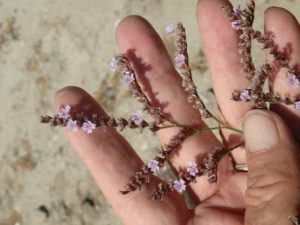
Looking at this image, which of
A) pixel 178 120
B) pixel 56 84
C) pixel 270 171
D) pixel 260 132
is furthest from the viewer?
pixel 56 84

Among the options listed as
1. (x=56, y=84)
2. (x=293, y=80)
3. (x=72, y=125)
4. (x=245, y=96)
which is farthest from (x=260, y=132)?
(x=56, y=84)

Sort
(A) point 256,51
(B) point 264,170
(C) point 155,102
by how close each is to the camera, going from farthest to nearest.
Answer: (A) point 256,51
(C) point 155,102
(B) point 264,170

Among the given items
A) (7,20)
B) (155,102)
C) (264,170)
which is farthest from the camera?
(7,20)

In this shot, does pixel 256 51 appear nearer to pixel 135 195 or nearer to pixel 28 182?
pixel 135 195

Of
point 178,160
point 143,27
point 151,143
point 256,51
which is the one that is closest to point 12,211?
point 151,143

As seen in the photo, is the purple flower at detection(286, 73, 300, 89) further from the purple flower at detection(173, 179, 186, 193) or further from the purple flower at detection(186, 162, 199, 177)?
the purple flower at detection(173, 179, 186, 193)

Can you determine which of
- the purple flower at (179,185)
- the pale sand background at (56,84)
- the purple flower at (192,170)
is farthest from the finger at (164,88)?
the pale sand background at (56,84)

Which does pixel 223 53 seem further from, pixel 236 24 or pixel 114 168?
pixel 114 168
